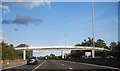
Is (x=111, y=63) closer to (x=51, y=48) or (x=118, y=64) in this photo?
(x=118, y=64)

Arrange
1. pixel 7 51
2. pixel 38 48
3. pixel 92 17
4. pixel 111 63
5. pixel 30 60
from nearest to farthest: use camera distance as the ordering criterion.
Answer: pixel 111 63, pixel 30 60, pixel 92 17, pixel 7 51, pixel 38 48

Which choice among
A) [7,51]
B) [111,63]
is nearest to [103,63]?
[111,63]

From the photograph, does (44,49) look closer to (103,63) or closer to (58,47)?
(58,47)

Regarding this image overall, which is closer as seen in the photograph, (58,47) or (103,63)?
(103,63)

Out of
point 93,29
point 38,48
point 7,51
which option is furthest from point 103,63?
point 38,48

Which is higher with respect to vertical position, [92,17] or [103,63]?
[92,17]

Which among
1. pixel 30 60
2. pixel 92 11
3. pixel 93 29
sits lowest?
pixel 30 60

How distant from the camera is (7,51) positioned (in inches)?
4050

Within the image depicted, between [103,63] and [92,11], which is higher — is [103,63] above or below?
below

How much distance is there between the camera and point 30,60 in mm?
52156

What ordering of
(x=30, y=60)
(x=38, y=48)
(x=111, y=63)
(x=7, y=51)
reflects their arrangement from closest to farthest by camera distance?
(x=111, y=63)
(x=30, y=60)
(x=7, y=51)
(x=38, y=48)

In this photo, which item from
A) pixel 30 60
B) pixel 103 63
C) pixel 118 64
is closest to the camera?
pixel 118 64

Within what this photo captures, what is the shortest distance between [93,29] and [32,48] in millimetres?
80789

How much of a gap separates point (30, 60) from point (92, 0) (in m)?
17.8
